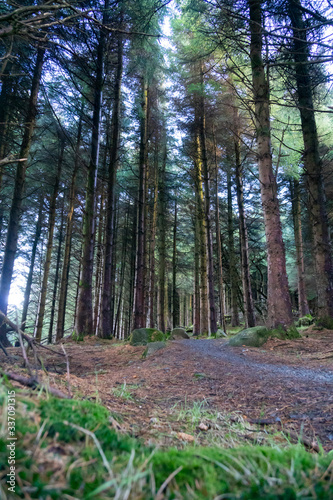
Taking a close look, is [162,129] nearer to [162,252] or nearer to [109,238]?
[162,252]

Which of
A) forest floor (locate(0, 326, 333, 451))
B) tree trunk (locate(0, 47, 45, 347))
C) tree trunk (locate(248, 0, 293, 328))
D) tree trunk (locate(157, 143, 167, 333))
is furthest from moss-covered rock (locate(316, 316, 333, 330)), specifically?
tree trunk (locate(157, 143, 167, 333))

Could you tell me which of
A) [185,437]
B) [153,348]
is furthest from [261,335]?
[185,437]

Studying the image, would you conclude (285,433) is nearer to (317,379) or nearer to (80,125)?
(317,379)

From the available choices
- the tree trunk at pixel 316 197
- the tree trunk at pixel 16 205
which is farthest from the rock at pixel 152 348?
the tree trunk at pixel 316 197

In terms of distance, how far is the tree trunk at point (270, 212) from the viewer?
635 centimetres

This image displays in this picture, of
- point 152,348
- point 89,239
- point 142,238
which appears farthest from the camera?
point 142,238

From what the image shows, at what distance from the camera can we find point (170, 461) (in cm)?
81

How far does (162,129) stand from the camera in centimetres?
1524

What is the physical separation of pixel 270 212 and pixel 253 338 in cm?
346

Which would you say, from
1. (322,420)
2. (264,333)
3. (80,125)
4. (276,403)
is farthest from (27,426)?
(80,125)

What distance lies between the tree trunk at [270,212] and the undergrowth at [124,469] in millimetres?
Answer: 5986

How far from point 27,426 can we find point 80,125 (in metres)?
15.4

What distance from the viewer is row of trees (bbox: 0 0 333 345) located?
644 centimetres

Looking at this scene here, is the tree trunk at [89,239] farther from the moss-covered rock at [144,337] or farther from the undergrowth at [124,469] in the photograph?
the undergrowth at [124,469]
